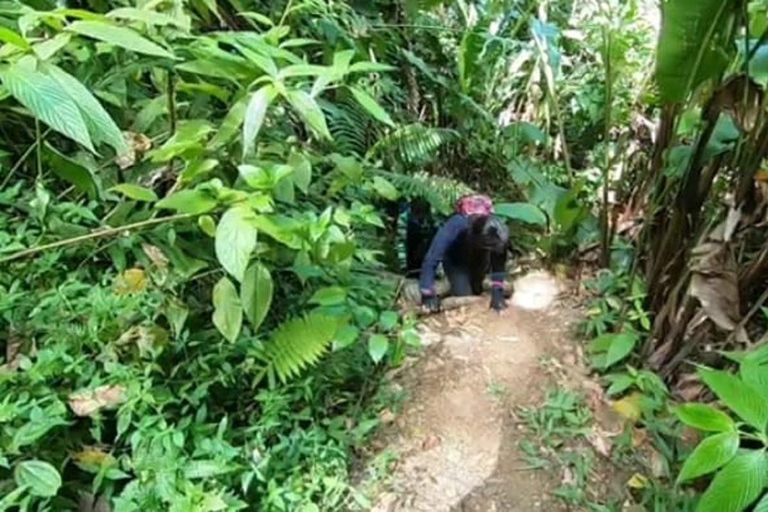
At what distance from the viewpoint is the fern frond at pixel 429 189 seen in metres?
2.34

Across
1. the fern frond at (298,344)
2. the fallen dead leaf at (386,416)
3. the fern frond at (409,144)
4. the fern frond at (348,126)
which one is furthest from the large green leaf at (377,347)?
the fern frond at (409,144)

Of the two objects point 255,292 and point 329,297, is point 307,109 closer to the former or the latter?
point 255,292

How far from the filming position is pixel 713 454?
1061 millimetres

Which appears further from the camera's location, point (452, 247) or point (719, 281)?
point (452, 247)

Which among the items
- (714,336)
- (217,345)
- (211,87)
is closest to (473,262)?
(714,336)

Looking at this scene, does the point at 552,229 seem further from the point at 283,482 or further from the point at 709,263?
the point at 283,482

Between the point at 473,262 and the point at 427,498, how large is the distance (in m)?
0.92

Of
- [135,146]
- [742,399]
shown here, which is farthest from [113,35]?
[742,399]

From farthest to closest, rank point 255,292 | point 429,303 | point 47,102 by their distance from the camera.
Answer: point 429,303 → point 255,292 → point 47,102

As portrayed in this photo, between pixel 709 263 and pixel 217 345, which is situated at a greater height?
pixel 709 263

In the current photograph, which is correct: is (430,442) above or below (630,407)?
below

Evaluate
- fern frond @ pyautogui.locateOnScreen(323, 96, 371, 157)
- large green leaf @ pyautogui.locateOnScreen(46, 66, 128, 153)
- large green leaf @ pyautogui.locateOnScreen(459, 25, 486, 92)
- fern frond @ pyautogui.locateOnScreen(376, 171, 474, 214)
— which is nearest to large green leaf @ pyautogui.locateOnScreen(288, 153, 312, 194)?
large green leaf @ pyautogui.locateOnScreen(46, 66, 128, 153)

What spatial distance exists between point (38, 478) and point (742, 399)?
3.64 ft

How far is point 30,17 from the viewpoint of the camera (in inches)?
41.1
